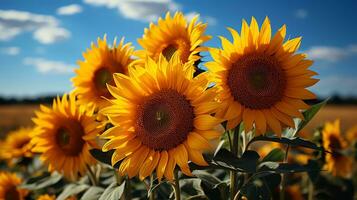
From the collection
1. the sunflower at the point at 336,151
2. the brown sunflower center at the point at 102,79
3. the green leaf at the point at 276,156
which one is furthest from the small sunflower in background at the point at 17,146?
the sunflower at the point at 336,151

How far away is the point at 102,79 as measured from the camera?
3436 mm

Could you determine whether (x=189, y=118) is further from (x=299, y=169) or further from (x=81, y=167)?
(x=81, y=167)

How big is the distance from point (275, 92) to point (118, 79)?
90 centimetres

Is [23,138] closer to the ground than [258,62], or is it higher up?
closer to the ground

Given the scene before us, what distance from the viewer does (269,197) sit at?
275 cm

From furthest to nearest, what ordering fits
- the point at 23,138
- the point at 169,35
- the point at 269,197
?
the point at 23,138 < the point at 169,35 < the point at 269,197

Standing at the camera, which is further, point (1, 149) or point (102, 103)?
point (1, 149)

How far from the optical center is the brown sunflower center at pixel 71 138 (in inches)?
133

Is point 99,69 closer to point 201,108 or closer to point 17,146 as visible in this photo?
point 201,108

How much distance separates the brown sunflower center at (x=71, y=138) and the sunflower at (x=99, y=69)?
217 mm

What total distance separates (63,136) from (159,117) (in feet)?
4.50

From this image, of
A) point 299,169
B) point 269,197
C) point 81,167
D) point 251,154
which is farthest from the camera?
point 81,167

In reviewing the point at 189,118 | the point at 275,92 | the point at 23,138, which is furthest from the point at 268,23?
the point at 23,138

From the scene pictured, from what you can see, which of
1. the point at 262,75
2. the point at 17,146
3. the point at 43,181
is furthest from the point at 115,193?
the point at 17,146
